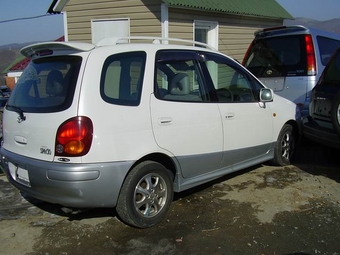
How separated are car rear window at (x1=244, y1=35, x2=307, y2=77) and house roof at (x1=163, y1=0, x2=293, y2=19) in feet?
8.94

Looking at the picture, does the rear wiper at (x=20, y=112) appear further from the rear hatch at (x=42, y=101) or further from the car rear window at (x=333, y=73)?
the car rear window at (x=333, y=73)

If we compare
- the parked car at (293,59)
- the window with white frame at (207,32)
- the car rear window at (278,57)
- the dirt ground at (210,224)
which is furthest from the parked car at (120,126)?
the window with white frame at (207,32)

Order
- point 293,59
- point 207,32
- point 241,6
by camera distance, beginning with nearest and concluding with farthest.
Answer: point 293,59 → point 207,32 → point 241,6

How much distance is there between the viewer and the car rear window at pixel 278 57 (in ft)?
19.5

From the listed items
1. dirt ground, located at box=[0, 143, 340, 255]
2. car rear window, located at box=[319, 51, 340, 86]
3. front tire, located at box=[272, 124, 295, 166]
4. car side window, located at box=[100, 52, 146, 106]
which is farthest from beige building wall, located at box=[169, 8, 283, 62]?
car side window, located at box=[100, 52, 146, 106]

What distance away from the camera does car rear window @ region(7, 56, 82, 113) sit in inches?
122

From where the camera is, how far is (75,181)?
2.97 metres

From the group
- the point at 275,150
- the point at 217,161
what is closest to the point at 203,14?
the point at 275,150

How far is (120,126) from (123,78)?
1.55ft

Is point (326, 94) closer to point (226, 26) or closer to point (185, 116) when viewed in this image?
point (185, 116)

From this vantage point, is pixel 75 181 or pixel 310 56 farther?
pixel 310 56

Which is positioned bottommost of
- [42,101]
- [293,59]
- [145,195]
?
[145,195]

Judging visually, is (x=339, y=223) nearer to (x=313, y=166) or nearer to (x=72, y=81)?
(x=313, y=166)

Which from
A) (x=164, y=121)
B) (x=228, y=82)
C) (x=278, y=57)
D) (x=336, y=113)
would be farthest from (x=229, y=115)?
(x=278, y=57)
